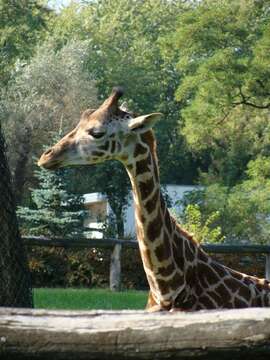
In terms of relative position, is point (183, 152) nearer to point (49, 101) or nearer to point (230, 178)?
point (230, 178)

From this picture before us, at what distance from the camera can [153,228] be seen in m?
6.86

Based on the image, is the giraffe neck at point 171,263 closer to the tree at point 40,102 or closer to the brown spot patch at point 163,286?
the brown spot patch at point 163,286

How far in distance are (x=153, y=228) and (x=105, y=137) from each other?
0.73 m

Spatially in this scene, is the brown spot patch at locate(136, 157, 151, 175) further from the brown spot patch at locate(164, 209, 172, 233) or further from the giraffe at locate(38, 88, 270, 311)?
the brown spot patch at locate(164, 209, 172, 233)

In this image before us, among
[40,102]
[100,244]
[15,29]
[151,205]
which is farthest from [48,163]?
[15,29]

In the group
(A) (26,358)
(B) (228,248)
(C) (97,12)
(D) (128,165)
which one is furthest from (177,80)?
(A) (26,358)

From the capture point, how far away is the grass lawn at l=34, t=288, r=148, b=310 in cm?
1372

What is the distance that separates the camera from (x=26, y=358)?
3113 millimetres

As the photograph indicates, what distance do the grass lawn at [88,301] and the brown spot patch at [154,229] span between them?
6.41 metres

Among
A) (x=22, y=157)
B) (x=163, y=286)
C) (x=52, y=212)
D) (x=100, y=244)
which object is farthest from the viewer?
(x=22, y=157)

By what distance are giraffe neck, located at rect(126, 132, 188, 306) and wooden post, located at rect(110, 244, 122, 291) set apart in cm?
1110

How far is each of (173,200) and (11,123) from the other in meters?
8.01

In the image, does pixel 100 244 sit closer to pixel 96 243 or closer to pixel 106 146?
pixel 96 243

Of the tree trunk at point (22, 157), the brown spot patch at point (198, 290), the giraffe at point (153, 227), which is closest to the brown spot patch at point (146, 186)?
the giraffe at point (153, 227)
